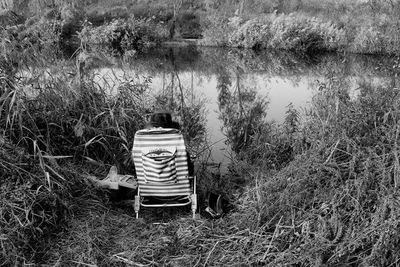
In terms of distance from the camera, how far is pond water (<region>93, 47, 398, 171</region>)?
9.75 metres

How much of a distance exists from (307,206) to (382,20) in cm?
1797

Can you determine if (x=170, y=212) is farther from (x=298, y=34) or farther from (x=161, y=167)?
(x=298, y=34)

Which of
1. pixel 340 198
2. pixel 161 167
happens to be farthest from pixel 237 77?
pixel 340 198

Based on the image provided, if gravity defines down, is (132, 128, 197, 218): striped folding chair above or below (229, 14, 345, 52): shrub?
above

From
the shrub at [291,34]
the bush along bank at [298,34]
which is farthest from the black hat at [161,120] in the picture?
the shrub at [291,34]

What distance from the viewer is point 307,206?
4.06m

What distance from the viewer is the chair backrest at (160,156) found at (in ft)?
15.1

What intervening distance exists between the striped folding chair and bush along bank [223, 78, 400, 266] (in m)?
0.71

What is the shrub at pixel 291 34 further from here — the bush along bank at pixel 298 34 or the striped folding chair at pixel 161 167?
the striped folding chair at pixel 161 167

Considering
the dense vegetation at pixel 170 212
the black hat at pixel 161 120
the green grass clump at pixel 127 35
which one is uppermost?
the black hat at pixel 161 120

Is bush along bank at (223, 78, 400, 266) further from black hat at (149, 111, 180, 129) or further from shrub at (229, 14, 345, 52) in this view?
shrub at (229, 14, 345, 52)

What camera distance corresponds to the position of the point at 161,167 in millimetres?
4645

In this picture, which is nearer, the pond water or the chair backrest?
the chair backrest

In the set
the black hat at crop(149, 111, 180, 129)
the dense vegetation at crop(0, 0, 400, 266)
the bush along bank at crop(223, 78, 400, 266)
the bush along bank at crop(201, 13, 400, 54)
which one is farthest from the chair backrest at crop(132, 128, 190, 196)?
the bush along bank at crop(201, 13, 400, 54)
